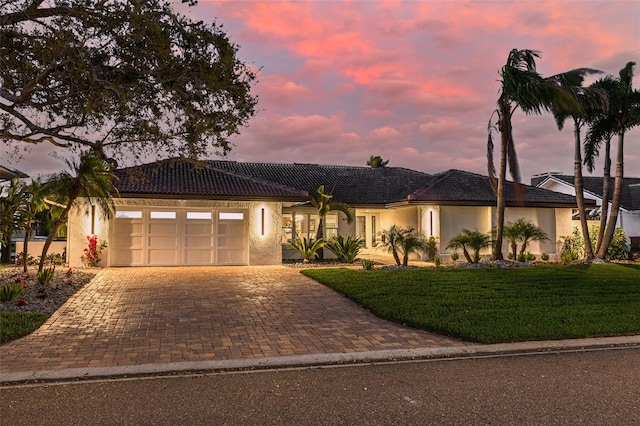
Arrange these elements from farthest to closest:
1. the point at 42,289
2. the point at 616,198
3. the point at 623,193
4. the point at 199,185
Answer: the point at 623,193 → the point at 616,198 → the point at 199,185 → the point at 42,289

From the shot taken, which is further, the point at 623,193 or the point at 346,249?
the point at 623,193

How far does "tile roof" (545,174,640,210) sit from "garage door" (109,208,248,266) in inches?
926

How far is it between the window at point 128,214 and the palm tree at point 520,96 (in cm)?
1276

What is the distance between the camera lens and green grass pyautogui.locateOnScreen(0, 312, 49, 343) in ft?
23.2

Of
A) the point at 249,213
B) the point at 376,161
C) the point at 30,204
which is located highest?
the point at 376,161

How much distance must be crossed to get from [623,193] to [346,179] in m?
18.8

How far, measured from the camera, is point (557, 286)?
12.3 metres

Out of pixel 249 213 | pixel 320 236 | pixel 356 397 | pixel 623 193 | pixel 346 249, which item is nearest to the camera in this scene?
pixel 356 397

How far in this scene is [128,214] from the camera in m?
17.5

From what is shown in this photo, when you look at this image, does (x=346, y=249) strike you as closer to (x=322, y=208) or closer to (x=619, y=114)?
(x=322, y=208)

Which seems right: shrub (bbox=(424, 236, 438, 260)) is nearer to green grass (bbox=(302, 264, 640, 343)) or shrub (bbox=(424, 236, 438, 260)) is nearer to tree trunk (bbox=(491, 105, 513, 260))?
tree trunk (bbox=(491, 105, 513, 260))

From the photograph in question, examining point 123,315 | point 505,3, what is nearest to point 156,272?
point 123,315

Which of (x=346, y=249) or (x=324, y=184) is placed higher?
(x=324, y=184)

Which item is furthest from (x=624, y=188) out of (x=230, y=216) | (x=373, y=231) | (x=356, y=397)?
(x=356, y=397)
